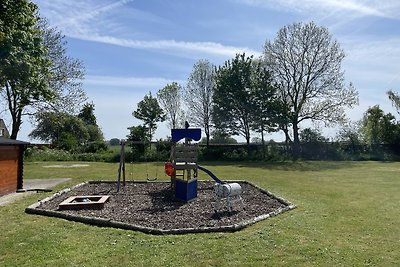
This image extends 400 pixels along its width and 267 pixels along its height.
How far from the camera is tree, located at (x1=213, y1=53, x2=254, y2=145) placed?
27.4m

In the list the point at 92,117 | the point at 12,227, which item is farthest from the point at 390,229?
the point at 92,117

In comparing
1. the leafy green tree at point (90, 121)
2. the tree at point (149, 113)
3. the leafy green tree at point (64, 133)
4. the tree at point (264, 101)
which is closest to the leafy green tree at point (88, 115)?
the leafy green tree at point (90, 121)

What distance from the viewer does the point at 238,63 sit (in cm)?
2783

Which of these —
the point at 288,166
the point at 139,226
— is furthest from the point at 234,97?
the point at 139,226

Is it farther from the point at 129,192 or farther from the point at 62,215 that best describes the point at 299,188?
the point at 62,215

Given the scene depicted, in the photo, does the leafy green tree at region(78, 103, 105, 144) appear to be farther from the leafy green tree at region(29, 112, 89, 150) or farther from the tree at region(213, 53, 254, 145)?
the tree at region(213, 53, 254, 145)

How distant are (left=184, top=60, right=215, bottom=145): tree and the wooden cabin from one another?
20779 millimetres

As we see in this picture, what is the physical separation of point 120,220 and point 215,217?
1.79m

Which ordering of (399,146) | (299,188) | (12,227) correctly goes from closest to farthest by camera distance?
(12,227), (299,188), (399,146)

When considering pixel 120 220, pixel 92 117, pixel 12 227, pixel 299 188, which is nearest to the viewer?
pixel 12 227

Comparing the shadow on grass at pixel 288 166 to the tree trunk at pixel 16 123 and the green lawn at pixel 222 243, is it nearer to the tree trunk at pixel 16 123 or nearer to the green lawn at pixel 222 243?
the tree trunk at pixel 16 123

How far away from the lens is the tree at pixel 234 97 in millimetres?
27422

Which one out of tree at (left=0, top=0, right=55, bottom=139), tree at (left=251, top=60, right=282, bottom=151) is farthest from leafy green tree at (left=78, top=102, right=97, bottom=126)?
tree at (left=0, top=0, right=55, bottom=139)

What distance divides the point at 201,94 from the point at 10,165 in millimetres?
22054
